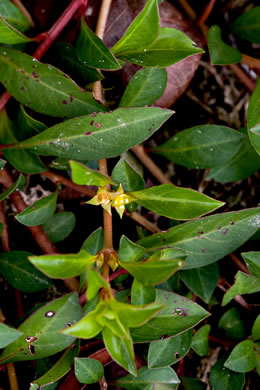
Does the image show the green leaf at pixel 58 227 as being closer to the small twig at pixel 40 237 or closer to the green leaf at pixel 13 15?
the small twig at pixel 40 237

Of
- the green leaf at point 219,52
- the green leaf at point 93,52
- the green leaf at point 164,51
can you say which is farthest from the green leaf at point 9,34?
the green leaf at point 219,52

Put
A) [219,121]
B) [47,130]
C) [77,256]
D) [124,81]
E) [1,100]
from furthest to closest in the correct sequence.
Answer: [219,121]
[124,81]
[1,100]
[47,130]
[77,256]

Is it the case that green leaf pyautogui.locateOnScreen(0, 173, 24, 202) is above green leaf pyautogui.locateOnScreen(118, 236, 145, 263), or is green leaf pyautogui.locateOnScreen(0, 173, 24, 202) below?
above

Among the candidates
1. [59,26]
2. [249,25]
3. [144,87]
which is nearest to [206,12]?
[249,25]

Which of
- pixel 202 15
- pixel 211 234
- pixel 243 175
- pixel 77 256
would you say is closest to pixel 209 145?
pixel 243 175

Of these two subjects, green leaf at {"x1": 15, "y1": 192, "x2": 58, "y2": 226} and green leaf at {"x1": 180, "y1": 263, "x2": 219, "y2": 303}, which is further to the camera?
green leaf at {"x1": 180, "y1": 263, "x2": 219, "y2": 303}

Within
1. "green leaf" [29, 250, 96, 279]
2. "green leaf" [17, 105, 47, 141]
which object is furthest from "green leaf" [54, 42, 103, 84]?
"green leaf" [29, 250, 96, 279]

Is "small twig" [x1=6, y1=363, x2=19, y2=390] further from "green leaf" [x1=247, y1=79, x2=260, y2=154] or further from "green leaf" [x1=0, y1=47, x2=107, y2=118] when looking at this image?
"green leaf" [x1=247, y1=79, x2=260, y2=154]

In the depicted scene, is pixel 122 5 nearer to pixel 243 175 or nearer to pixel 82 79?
pixel 82 79
